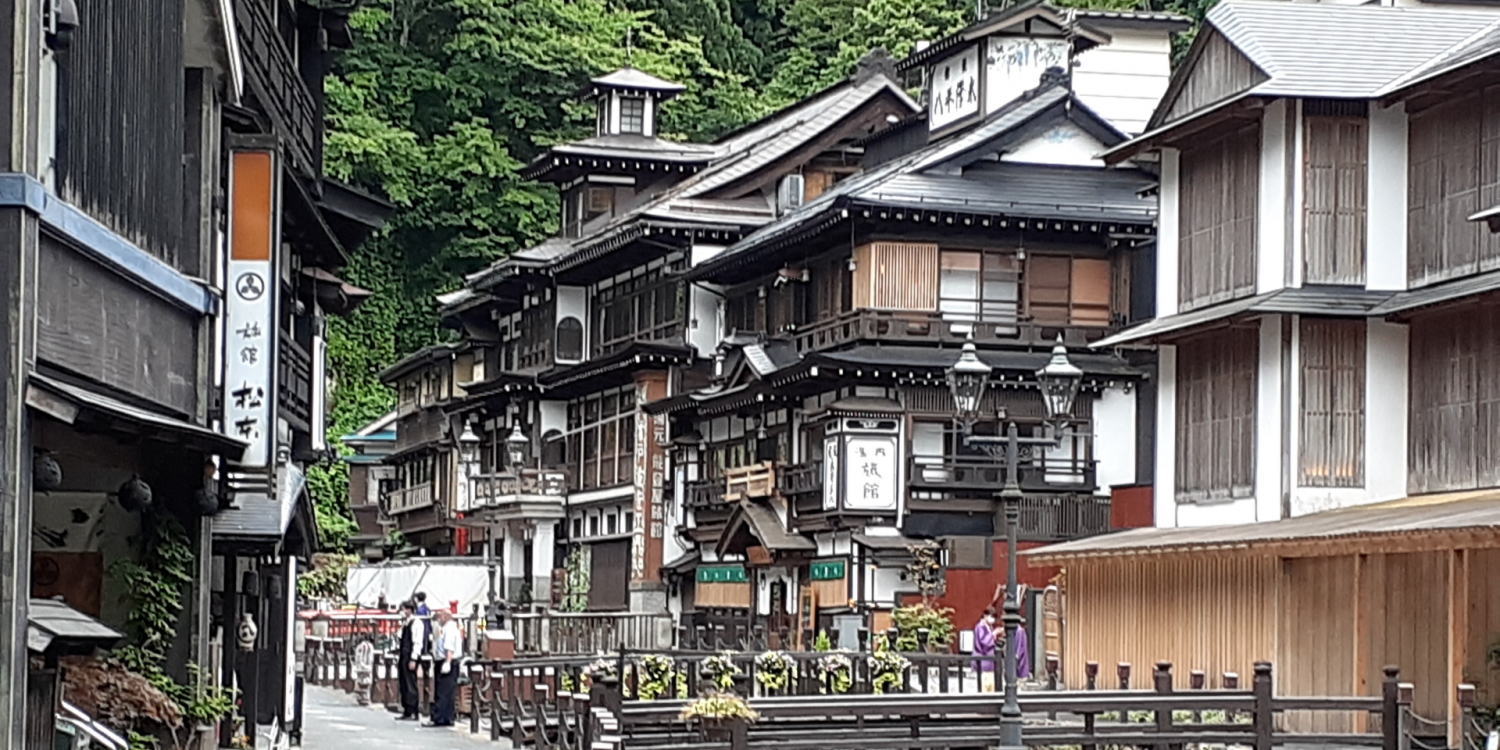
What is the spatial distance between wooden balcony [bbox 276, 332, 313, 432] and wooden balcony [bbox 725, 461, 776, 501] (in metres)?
21.5

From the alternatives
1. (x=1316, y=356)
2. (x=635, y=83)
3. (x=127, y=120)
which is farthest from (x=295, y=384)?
(x=635, y=83)

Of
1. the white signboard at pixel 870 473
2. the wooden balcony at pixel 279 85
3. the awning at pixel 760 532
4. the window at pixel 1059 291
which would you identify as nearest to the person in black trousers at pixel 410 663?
the wooden balcony at pixel 279 85

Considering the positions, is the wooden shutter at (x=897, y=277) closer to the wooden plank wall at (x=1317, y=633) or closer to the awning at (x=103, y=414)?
the wooden plank wall at (x=1317, y=633)

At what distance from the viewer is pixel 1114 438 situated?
52.7 meters

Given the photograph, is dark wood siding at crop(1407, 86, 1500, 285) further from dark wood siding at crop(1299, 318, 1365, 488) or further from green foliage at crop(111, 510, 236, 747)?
green foliage at crop(111, 510, 236, 747)

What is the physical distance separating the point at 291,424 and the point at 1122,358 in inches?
991

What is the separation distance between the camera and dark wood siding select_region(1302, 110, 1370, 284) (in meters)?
36.3

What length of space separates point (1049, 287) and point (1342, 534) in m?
23.1

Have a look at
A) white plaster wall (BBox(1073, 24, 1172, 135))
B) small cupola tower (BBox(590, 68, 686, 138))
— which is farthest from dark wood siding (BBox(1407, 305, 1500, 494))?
small cupola tower (BBox(590, 68, 686, 138))

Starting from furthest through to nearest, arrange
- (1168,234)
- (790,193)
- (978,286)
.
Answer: (790,193) < (978,286) < (1168,234)

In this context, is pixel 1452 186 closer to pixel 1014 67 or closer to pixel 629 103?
pixel 1014 67

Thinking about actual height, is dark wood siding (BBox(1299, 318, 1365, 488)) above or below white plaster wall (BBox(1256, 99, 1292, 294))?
below

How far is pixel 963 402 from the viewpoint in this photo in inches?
1080

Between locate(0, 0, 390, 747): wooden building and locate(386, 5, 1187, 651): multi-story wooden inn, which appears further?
locate(386, 5, 1187, 651): multi-story wooden inn
